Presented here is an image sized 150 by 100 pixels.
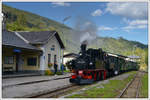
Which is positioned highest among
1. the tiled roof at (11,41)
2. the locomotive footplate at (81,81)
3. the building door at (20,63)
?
the tiled roof at (11,41)

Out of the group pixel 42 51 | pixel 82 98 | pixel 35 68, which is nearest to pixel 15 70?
pixel 35 68

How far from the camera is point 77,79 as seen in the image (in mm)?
14703

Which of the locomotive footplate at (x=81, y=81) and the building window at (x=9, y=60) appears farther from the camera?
the building window at (x=9, y=60)

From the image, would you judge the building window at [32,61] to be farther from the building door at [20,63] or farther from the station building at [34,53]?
the building door at [20,63]

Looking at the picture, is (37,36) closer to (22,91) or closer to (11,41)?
(11,41)

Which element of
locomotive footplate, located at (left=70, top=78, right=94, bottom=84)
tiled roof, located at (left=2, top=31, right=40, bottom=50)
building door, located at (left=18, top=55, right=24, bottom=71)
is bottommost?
locomotive footplate, located at (left=70, top=78, right=94, bottom=84)

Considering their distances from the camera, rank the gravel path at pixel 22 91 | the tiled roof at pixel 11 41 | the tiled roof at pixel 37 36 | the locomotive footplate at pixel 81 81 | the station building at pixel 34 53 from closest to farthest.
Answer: the gravel path at pixel 22 91 < the locomotive footplate at pixel 81 81 < the tiled roof at pixel 11 41 < the station building at pixel 34 53 < the tiled roof at pixel 37 36

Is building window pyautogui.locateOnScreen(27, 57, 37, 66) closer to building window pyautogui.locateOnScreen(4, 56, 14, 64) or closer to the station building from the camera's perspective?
the station building

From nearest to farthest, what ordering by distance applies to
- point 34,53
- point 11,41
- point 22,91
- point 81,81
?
point 22,91 → point 81,81 → point 11,41 → point 34,53

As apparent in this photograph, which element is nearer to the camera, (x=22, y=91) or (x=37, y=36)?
(x=22, y=91)

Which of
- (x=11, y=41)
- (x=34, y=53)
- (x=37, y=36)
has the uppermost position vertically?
(x=37, y=36)

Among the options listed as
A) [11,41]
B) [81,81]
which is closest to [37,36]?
[11,41]

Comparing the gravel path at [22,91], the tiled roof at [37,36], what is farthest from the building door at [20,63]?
the gravel path at [22,91]

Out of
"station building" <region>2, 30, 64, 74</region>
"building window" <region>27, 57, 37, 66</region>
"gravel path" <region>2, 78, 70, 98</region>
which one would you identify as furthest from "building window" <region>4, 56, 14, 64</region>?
"gravel path" <region>2, 78, 70, 98</region>
